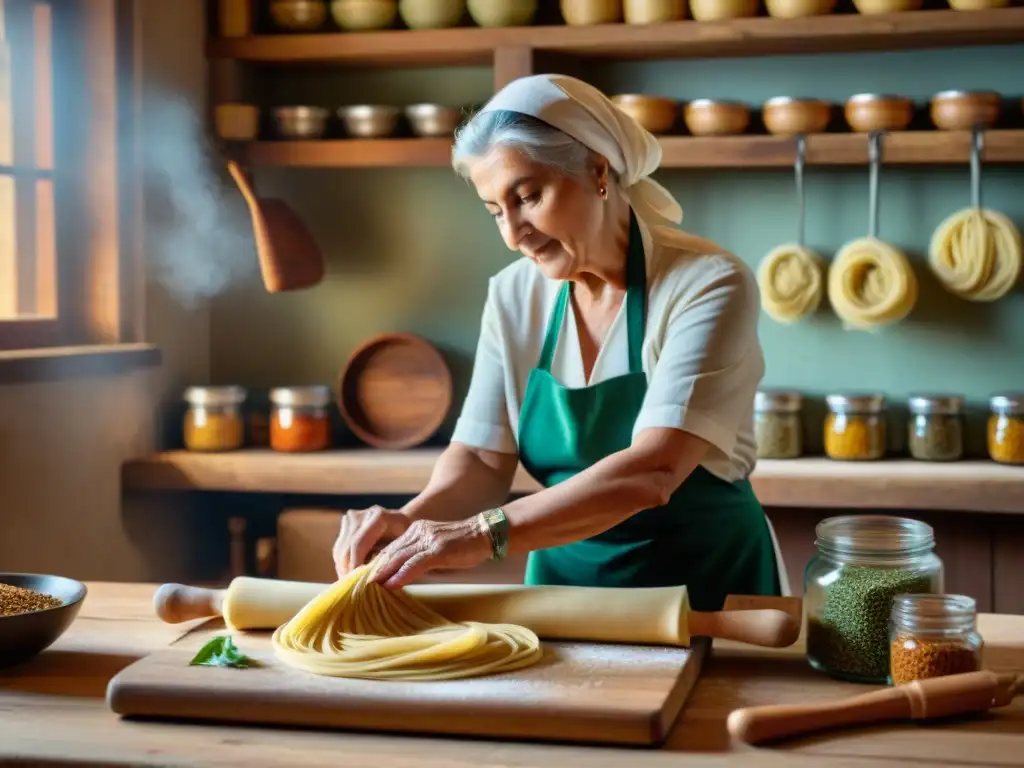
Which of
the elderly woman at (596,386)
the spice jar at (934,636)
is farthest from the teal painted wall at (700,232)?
the spice jar at (934,636)

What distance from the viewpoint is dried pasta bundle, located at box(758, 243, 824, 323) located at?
3176 millimetres

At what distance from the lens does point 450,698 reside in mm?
1277

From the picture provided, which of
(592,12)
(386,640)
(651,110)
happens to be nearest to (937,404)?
(651,110)

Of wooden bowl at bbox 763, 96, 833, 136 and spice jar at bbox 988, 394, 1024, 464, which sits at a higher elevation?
wooden bowl at bbox 763, 96, 833, 136

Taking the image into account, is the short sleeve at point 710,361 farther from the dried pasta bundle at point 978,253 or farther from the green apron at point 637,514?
the dried pasta bundle at point 978,253

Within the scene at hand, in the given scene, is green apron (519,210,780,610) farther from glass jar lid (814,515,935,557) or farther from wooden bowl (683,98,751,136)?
wooden bowl (683,98,751,136)

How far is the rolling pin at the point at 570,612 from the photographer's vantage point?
147 cm

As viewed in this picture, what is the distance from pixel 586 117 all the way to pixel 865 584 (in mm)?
753

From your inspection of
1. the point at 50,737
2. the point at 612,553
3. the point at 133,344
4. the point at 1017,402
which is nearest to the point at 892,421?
the point at 1017,402

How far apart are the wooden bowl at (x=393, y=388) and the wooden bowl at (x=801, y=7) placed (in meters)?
1.20

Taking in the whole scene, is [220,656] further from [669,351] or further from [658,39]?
[658,39]

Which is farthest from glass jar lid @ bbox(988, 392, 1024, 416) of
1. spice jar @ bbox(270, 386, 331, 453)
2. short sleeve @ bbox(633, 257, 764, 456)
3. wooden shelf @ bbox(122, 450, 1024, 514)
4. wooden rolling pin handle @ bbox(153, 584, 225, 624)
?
wooden rolling pin handle @ bbox(153, 584, 225, 624)

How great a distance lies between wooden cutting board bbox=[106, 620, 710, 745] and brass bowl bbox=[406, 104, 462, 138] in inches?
82.9

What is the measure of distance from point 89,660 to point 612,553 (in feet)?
2.51
